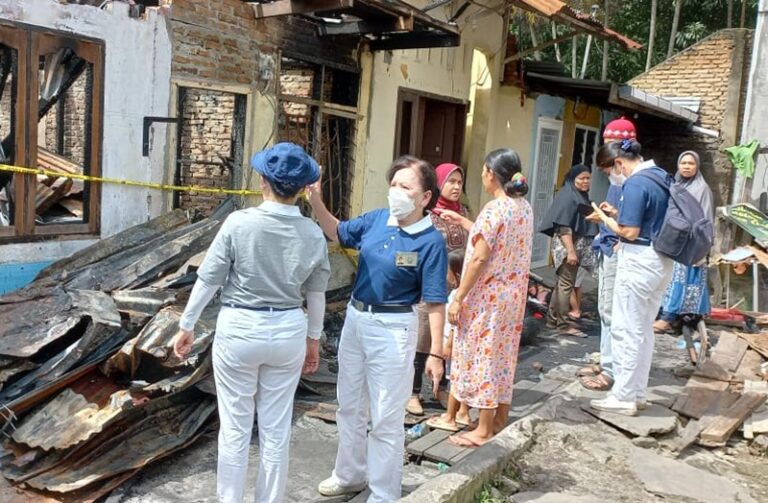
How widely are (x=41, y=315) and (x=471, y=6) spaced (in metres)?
7.72

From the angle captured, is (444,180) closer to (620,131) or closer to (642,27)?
(620,131)

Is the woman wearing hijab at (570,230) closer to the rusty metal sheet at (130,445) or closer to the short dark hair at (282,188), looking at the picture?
the rusty metal sheet at (130,445)

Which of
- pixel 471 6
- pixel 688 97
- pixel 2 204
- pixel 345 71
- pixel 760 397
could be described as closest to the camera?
pixel 760 397

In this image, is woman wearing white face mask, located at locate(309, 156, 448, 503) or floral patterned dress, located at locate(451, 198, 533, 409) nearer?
woman wearing white face mask, located at locate(309, 156, 448, 503)

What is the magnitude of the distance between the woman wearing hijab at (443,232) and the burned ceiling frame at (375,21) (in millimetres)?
2470

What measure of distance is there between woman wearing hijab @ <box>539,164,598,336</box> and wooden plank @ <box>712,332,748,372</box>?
1.54 metres

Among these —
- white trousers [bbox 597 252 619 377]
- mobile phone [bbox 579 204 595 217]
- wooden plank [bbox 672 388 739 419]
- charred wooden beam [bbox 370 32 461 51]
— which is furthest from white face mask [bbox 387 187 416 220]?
charred wooden beam [bbox 370 32 461 51]

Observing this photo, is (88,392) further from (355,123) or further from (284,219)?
(355,123)

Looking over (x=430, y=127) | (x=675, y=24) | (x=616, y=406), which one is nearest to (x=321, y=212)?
(x=616, y=406)

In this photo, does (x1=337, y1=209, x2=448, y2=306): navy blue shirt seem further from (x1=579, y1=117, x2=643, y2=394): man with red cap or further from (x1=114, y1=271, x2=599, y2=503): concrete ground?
(x1=579, y1=117, x2=643, y2=394): man with red cap

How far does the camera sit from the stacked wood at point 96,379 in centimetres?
391

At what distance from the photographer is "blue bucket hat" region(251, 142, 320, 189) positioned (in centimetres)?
313

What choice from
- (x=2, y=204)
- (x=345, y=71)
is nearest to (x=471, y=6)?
(x=345, y=71)

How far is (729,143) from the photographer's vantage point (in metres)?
13.6
